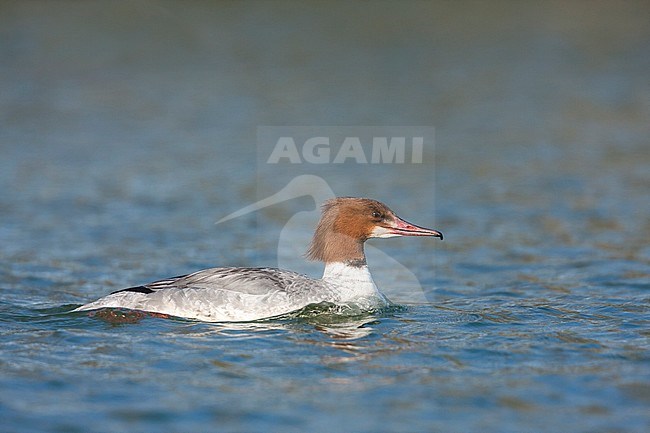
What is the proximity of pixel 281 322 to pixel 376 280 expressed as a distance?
2.81m

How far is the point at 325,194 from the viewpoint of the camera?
15430 mm

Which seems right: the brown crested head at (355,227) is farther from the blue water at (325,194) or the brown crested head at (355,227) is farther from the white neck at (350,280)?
the blue water at (325,194)

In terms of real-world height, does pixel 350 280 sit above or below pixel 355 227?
below

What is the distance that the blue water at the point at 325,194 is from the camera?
7.24 meters

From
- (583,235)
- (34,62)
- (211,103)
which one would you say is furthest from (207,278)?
(34,62)

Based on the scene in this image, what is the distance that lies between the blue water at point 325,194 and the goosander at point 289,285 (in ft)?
0.72

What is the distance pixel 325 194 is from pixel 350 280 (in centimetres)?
579

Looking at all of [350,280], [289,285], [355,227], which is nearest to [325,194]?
[355,227]

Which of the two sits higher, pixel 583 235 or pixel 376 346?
pixel 583 235

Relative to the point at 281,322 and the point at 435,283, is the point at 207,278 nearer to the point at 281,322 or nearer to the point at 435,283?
the point at 281,322

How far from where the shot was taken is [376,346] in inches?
332

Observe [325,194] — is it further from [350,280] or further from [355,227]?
[350,280]

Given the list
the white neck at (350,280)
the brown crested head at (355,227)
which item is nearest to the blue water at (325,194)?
the white neck at (350,280)

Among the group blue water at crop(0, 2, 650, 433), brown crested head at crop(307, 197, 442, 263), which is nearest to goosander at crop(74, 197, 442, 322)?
brown crested head at crop(307, 197, 442, 263)
